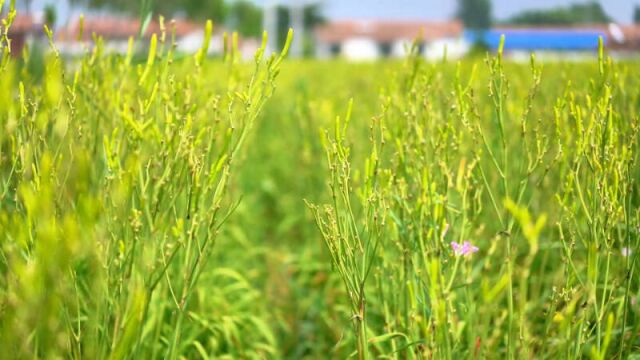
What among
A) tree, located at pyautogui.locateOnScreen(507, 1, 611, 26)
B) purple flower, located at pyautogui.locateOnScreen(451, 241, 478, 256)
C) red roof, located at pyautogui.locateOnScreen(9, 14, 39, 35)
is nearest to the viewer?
purple flower, located at pyautogui.locateOnScreen(451, 241, 478, 256)

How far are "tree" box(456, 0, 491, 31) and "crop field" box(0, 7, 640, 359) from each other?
26.1 ft

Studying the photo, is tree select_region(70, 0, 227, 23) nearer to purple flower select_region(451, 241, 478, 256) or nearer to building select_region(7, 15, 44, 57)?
building select_region(7, 15, 44, 57)

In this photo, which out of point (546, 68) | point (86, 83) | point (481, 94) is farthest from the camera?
point (546, 68)

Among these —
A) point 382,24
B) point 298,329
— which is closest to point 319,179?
point 298,329

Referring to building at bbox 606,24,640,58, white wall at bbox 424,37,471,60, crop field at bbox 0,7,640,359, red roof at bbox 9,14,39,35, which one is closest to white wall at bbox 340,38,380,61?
white wall at bbox 424,37,471,60

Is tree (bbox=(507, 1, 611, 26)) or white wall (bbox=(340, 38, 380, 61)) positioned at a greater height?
tree (bbox=(507, 1, 611, 26))

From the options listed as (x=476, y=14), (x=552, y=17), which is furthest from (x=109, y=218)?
(x=476, y=14)

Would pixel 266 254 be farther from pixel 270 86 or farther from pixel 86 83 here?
pixel 270 86

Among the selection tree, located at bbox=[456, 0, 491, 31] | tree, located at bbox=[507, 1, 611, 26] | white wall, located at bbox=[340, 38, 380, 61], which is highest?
tree, located at bbox=[507, 1, 611, 26]

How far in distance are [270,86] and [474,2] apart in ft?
35.8

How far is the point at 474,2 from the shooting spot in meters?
12.0

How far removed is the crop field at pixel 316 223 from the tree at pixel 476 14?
7.94 m

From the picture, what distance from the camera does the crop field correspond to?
1.42 m

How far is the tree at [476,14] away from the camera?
11.4 m
